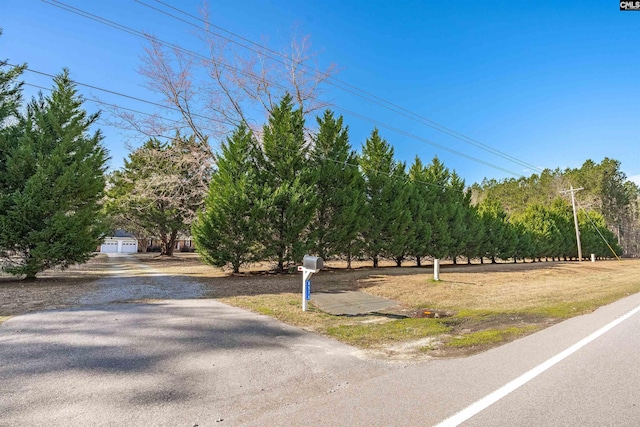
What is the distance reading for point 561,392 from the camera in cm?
339

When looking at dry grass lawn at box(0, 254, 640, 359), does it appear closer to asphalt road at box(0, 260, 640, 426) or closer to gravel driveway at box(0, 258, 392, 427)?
asphalt road at box(0, 260, 640, 426)

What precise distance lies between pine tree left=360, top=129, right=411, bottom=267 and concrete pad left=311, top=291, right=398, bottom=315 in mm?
9157

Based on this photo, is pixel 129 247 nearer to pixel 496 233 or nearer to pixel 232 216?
pixel 232 216

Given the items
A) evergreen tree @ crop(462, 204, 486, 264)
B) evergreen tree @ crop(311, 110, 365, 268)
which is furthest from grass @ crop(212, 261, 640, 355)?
evergreen tree @ crop(462, 204, 486, 264)

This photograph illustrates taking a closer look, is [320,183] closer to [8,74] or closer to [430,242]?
[430,242]

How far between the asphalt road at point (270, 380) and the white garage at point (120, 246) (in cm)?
5259

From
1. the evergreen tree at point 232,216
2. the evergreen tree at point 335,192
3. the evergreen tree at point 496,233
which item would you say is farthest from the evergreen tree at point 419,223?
the evergreen tree at point 232,216

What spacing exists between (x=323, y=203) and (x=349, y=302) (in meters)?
9.00

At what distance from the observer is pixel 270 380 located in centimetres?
379

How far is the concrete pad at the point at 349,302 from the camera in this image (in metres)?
8.44

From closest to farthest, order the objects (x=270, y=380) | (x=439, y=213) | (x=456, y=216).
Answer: (x=270, y=380) → (x=439, y=213) → (x=456, y=216)

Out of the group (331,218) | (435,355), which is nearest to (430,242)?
(331,218)

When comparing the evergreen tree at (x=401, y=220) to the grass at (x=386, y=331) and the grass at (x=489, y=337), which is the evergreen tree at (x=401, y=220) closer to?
the grass at (x=386, y=331)

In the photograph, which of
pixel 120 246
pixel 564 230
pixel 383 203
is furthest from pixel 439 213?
pixel 120 246
